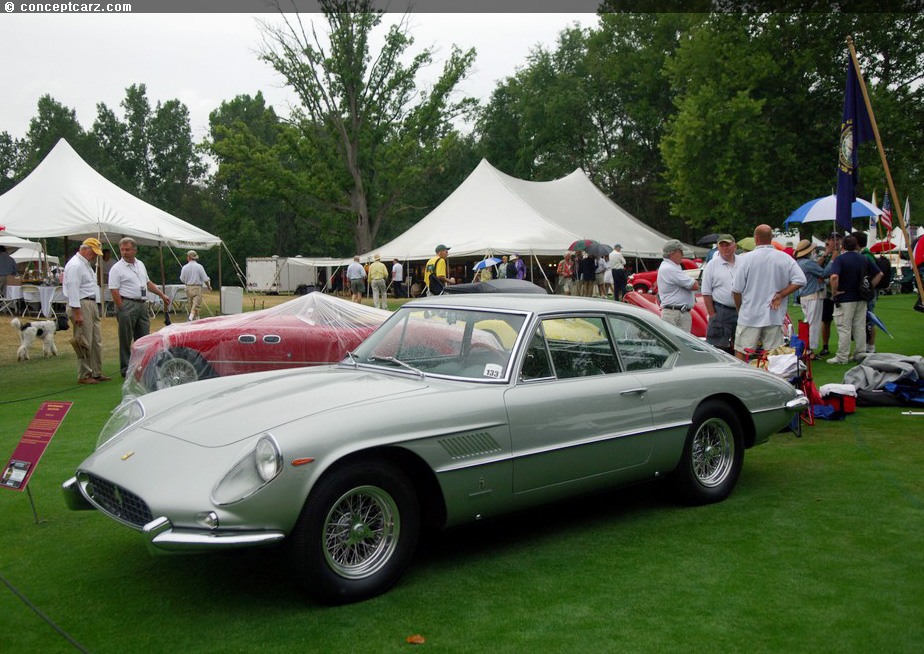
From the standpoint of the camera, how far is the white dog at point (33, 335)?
45.2ft

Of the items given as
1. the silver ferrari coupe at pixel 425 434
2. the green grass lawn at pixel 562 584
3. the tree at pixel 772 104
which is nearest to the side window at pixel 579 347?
the silver ferrari coupe at pixel 425 434

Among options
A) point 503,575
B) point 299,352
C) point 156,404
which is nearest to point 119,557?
point 156,404

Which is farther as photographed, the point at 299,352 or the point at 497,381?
the point at 299,352

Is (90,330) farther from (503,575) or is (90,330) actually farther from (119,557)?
(503,575)

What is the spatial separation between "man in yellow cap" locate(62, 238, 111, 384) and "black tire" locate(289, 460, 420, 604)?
7961 millimetres

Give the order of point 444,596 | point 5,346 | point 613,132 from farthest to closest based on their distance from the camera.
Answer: point 613,132 < point 5,346 < point 444,596

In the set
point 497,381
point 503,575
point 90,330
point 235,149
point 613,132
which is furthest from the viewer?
point 613,132

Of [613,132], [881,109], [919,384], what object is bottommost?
[919,384]

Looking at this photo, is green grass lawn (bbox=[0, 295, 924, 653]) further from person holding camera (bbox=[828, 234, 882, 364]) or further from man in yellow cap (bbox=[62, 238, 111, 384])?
person holding camera (bbox=[828, 234, 882, 364])

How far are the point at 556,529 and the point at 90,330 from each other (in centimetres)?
830

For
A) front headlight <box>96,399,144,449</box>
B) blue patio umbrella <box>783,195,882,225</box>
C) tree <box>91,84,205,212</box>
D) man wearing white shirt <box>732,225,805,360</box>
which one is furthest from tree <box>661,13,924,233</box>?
tree <box>91,84,205,212</box>

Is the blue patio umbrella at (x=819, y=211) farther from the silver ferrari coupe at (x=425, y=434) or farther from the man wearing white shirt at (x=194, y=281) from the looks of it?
the man wearing white shirt at (x=194, y=281)

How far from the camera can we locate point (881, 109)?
27.2 m

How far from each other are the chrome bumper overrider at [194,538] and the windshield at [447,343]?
145 cm
